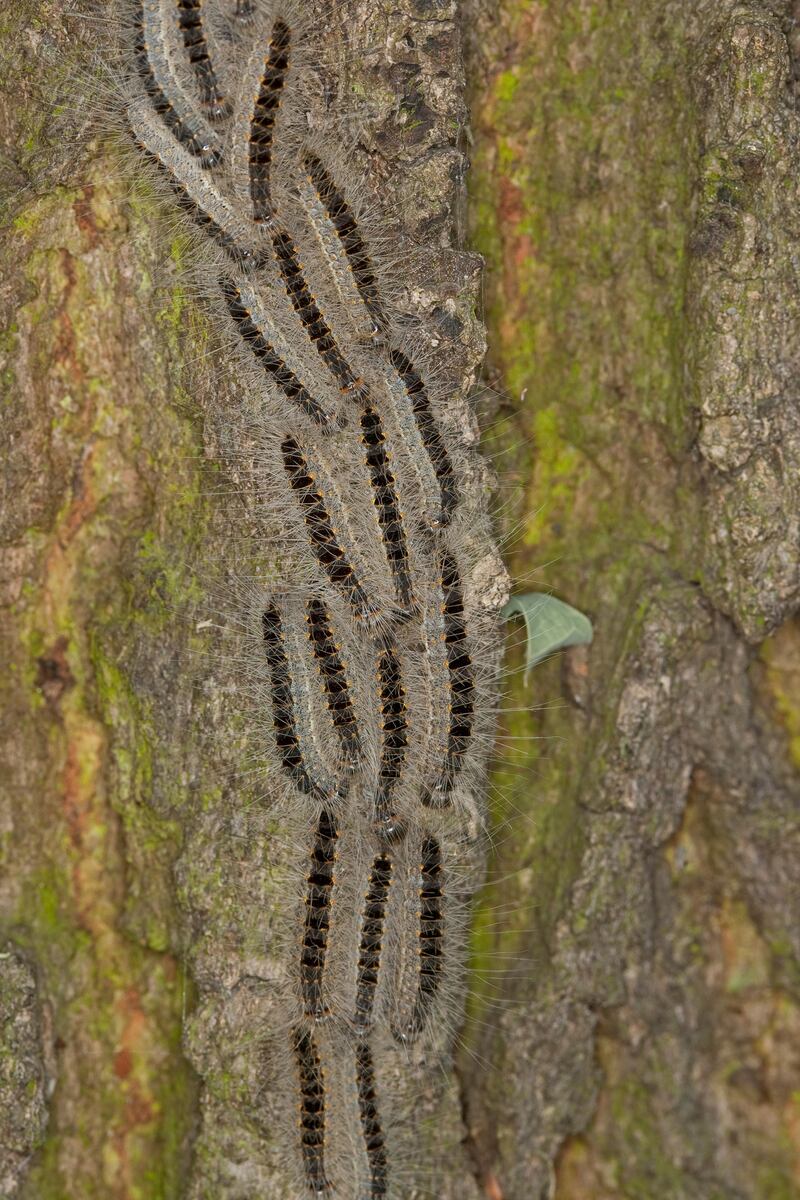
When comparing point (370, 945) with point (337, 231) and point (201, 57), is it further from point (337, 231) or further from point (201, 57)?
point (201, 57)

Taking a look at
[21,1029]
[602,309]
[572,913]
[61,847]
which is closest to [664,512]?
[602,309]

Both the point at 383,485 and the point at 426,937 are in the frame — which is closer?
the point at 383,485

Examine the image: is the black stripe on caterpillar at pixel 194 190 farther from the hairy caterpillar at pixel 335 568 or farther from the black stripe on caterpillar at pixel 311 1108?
the black stripe on caterpillar at pixel 311 1108

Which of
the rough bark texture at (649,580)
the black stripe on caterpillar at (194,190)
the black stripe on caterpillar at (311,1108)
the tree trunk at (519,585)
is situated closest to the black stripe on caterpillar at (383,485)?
the tree trunk at (519,585)

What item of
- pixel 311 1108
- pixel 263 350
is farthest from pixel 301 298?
pixel 311 1108

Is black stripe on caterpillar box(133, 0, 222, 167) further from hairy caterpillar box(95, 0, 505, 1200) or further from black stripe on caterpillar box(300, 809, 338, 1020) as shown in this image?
black stripe on caterpillar box(300, 809, 338, 1020)

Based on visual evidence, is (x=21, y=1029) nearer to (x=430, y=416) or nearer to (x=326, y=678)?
(x=326, y=678)

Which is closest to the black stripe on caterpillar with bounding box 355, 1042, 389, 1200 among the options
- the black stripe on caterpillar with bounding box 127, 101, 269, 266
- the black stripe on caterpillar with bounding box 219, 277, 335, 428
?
the black stripe on caterpillar with bounding box 219, 277, 335, 428
